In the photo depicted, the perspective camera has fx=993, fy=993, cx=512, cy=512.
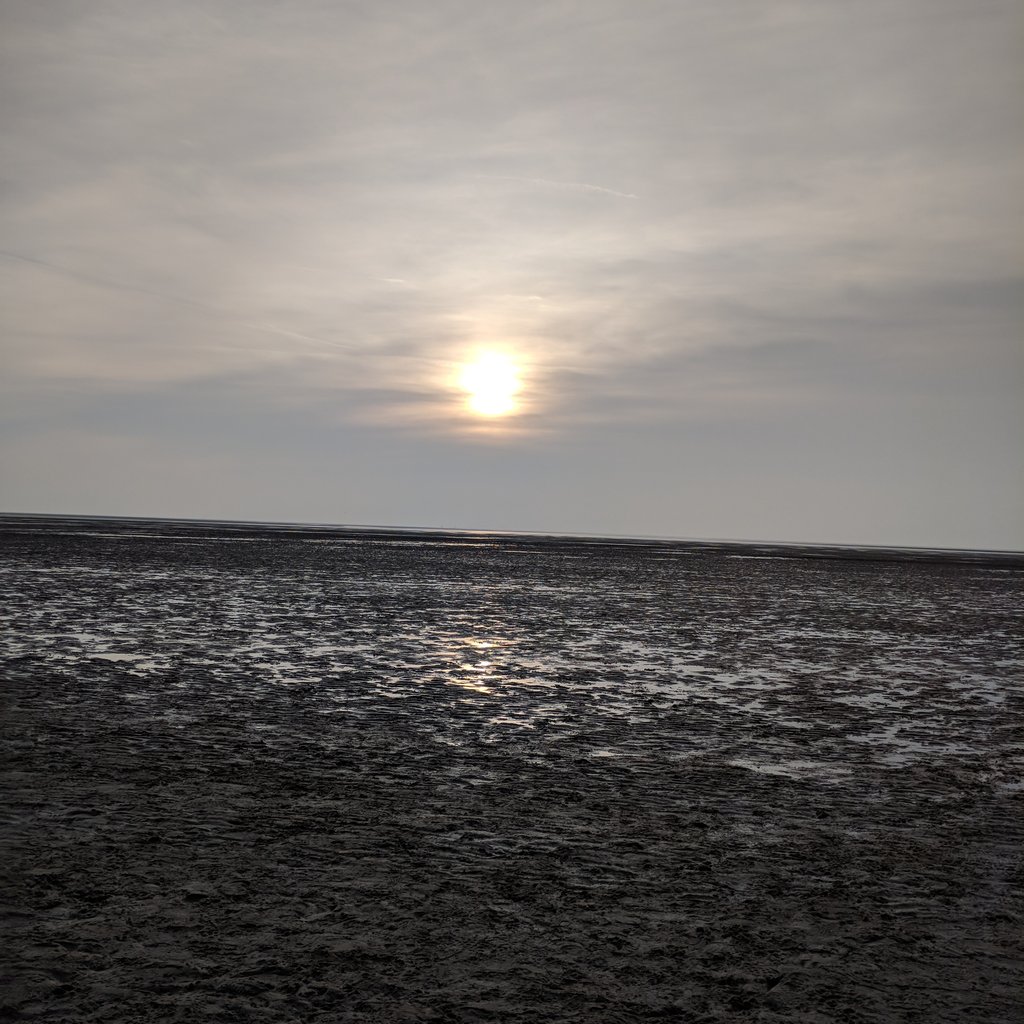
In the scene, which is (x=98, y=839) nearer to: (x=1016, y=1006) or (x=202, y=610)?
(x=1016, y=1006)

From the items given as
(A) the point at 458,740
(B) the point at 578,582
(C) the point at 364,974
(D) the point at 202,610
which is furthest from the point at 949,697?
(B) the point at 578,582

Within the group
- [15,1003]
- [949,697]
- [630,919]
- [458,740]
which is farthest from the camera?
[949,697]

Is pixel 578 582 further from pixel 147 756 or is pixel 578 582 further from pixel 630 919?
pixel 630 919

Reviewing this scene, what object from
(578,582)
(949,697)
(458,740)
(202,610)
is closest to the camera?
(458,740)

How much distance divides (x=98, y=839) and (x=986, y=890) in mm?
6696

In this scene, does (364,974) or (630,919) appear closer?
(364,974)

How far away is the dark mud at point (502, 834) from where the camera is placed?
550 cm

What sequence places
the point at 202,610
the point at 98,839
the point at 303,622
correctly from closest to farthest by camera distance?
1. the point at 98,839
2. the point at 303,622
3. the point at 202,610

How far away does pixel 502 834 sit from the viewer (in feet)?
27.3

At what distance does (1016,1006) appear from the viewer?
17.7 ft

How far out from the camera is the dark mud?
5500 mm

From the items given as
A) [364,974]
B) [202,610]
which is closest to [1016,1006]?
[364,974]

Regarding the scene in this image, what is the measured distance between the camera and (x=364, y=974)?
18.2 ft

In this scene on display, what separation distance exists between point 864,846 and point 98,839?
620cm
